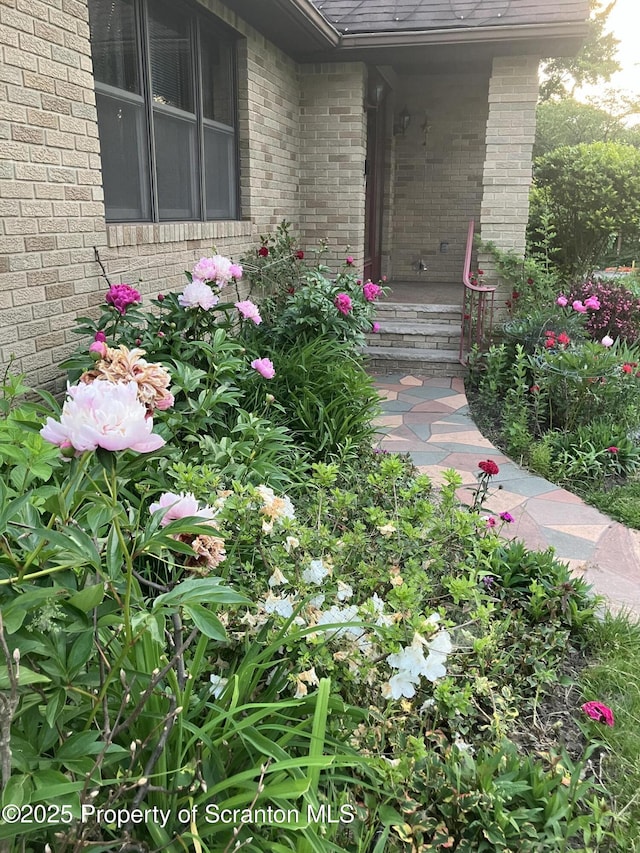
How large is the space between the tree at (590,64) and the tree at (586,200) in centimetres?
1443

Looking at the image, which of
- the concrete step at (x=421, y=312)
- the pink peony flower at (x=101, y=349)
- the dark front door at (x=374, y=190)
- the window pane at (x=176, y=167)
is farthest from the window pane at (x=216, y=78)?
the pink peony flower at (x=101, y=349)

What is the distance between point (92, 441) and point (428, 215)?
998cm

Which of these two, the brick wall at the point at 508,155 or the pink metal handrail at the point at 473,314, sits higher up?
the brick wall at the point at 508,155

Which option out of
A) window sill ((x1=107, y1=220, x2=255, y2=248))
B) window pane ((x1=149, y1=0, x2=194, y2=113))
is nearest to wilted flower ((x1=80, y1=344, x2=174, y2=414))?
window sill ((x1=107, y1=220, x2=255, y2=248))

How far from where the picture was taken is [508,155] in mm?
6941

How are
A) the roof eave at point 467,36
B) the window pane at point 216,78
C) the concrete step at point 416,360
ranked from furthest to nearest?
the concrete step at point 416,360, the roof eave at point 467,36, the window pane at point 216,78

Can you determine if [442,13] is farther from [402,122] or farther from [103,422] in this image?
[103,422]

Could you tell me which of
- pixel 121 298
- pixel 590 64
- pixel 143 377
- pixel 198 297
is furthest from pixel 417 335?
pixel 590 64

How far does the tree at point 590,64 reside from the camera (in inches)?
773

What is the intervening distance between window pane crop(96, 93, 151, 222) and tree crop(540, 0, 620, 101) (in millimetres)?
19334

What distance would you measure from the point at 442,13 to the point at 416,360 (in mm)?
3498

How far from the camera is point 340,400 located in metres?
4.23

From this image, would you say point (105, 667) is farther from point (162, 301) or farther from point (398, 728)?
point (162, 301)

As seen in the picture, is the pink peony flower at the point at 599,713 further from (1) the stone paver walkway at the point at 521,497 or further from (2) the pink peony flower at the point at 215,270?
(2) the pink peony flower at the point at 215,270
